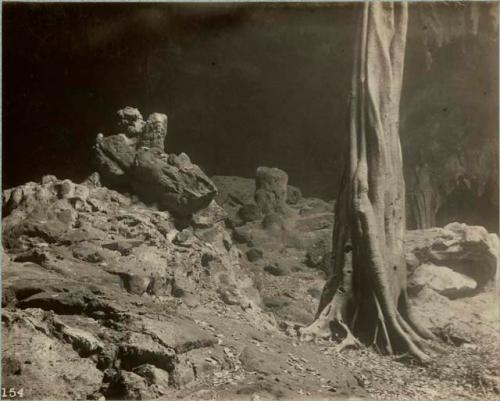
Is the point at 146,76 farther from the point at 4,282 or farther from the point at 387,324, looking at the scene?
the point at 387,324

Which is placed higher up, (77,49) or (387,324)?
(77,49)

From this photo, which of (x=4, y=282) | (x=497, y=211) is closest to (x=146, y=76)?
(x=4, y=282)

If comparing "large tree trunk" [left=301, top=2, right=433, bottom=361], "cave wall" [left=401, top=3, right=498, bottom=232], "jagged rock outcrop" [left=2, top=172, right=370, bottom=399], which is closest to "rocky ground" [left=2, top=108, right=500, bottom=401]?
"jagged rock outcrop" [left=2, top=172, right=370, bottom=399]

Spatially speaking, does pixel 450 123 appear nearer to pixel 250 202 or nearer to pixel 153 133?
pixel 250 202

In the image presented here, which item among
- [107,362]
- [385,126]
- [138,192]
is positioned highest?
[385,126]

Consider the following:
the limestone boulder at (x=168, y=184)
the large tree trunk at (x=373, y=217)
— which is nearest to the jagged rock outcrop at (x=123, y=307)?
the limestone boulder at (x=168, y=184)

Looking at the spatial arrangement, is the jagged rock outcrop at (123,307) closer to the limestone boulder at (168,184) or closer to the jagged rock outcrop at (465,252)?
the limestone boulder at (168,184)

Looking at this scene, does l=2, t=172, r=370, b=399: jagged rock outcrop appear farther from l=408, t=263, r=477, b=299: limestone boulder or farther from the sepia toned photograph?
l=408, t=263, r=477, b=299: limestone boulder
